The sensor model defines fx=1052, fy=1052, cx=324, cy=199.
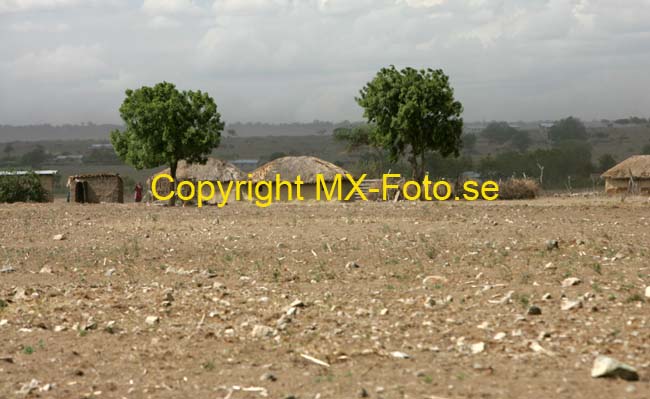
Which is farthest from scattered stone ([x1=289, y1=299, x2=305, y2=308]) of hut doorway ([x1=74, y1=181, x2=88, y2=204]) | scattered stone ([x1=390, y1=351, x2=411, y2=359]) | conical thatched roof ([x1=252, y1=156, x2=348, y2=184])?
conical thatched roof ([x1=252, y1=156, x2=348, y2=184])

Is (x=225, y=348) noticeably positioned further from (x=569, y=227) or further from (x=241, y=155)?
(x=241, y=155)

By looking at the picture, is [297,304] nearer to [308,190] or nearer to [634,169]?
[308,190]

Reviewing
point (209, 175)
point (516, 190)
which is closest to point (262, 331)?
point (516, 190)

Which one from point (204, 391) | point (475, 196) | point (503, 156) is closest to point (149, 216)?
point (204, 391)

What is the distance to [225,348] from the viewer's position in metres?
8.61

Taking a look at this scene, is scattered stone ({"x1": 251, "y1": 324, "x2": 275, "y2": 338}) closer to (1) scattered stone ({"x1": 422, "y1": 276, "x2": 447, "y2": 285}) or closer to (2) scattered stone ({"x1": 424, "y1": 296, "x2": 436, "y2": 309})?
(2) scattered stone ({"x1": 424, "y1": 296, "x2": 436, "y2": 309})

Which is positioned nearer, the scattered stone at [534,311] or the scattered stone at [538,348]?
the scattered stone at [538,348]

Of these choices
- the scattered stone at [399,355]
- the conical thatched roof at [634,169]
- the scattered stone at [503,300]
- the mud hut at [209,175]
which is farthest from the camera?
the conical thatched roof at [634,169]

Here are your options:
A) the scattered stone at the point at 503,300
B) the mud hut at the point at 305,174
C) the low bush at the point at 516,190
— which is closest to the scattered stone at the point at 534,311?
the scattered stone at the point at 503,300

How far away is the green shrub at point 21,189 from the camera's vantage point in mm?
38781

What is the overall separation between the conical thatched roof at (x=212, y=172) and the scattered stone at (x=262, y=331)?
3412cm

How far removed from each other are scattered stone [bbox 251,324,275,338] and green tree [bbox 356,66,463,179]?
94.9ft

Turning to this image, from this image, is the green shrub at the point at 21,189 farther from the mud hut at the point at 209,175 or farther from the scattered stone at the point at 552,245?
the scattered stone at the point at 552,245

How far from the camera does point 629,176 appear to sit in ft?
139
